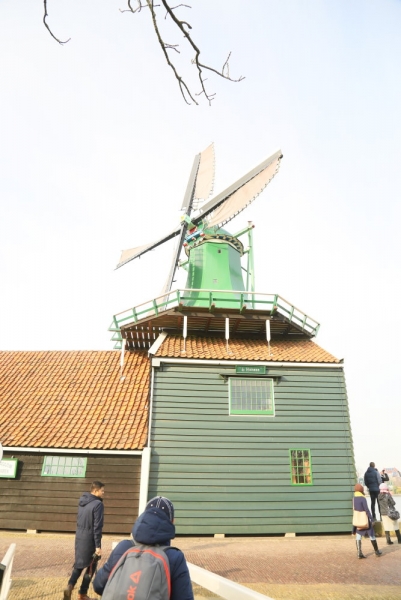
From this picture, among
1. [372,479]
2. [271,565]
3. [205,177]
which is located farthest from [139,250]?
[271,565]

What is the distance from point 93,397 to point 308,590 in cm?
1089

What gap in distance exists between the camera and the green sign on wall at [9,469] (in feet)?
44.3

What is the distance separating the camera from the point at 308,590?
6.79 meters

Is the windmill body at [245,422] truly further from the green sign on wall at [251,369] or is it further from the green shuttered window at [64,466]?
the green shuttered window at [64,466]

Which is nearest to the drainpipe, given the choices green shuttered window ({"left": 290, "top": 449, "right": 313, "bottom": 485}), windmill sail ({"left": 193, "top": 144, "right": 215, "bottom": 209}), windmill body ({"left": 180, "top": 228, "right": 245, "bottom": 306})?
green shuttered window ({"left": 290, "top": 449, "right": 313, "bottom": 485})

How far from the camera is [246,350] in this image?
15953 mm

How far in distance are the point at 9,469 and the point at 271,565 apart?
29.2 feet

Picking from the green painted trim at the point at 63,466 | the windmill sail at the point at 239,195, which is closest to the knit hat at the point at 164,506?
the green painted trim at the point at 63,466

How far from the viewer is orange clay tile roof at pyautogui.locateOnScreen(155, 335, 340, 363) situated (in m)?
15.1

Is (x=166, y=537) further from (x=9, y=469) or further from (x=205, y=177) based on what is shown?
(x=205, y=177)

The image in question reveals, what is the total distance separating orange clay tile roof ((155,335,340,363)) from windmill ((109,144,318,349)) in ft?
1.73

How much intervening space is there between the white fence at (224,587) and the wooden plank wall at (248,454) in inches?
330

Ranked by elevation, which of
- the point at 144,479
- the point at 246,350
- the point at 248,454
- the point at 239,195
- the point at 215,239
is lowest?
the point at 144,479

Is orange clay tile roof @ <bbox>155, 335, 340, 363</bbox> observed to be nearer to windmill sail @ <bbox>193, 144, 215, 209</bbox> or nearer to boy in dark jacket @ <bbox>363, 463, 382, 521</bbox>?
boy in dark jacket @ <bbox>363, 463, 382, 521</bbox>
